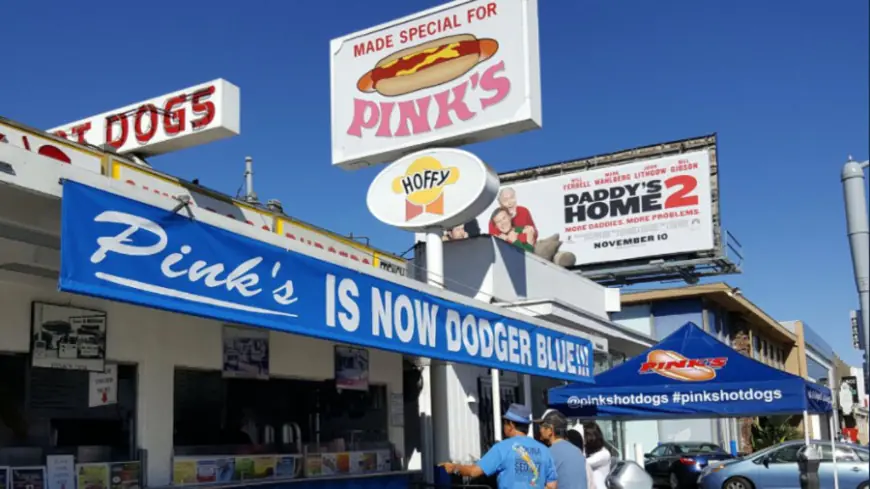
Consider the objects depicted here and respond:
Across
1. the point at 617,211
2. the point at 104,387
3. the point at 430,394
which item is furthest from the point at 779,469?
the point at 617,211

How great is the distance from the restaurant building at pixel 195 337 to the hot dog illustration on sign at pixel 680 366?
0.93 metres

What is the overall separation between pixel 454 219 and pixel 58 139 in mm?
6465

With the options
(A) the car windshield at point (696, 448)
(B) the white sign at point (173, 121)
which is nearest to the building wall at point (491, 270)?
(B) the white sign at point (173, 121)

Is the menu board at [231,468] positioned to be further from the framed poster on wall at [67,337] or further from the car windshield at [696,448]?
the car windshield at [696,448]

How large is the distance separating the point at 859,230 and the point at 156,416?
715 cm

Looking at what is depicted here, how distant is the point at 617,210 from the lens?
33031mm

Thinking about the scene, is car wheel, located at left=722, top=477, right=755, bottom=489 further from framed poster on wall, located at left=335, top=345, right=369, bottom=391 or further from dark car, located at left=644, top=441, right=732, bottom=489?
framed poster on wall, located at left=335, top=345, right=369, bottom=391

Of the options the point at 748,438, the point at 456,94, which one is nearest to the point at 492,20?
the point at 456,94

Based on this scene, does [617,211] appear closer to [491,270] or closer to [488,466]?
[491,270]

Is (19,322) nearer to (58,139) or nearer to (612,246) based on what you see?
(58,139)

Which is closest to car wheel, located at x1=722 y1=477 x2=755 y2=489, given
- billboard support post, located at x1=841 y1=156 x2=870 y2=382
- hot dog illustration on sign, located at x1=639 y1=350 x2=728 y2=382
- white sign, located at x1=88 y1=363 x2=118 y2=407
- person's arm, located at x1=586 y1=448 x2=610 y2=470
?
hot dog illustration on sign, located at x1=639 y1=350 x2=728 y2=382

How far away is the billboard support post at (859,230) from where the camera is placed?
13.6 feet

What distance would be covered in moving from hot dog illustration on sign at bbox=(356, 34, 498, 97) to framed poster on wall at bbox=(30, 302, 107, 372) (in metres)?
7.28

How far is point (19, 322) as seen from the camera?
26.9ft
